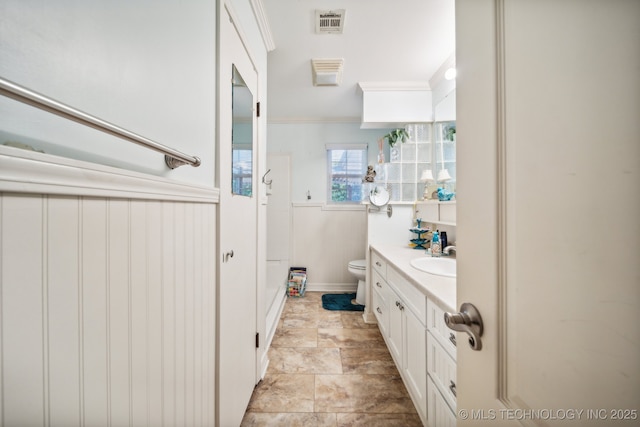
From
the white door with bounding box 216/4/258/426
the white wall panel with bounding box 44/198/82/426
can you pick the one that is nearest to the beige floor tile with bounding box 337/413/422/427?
the white door with bounding box 216/4/258/426

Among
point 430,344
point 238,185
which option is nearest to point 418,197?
point 430,344

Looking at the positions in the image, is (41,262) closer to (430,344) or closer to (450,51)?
(430,344)

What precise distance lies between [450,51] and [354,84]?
3.04ft

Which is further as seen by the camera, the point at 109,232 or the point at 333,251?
the point at 333,251

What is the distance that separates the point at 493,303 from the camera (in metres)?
0.44

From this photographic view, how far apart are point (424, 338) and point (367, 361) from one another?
0.84 meters

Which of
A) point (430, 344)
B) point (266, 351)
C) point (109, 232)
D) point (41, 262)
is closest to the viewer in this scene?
point (41, 262)

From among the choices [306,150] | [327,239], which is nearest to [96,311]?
[327,239]

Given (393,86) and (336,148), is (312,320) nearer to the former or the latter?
(336,148)

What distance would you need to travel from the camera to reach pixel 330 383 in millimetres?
1589

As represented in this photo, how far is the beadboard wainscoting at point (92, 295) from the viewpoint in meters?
0.32

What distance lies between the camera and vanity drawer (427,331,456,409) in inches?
35.8

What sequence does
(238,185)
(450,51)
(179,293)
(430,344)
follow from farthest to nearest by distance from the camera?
(450,51) → (238,185) → (430,344) → (179,293)

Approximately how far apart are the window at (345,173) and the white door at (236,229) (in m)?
2.05
